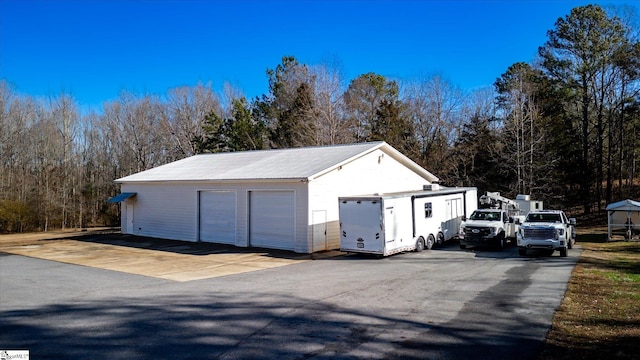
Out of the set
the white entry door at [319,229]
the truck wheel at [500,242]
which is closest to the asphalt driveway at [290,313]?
the white entry door at [319,229]

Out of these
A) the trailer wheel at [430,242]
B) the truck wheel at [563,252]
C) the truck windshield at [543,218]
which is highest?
the truck windshield at [543,218]

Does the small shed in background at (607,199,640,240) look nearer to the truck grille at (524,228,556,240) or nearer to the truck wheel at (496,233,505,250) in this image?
the truck wheel at (496,233,505,250)

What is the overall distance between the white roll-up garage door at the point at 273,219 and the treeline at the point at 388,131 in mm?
18555

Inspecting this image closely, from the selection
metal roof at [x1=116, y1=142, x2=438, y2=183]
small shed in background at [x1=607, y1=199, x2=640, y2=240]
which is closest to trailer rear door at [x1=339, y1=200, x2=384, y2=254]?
metal roof at [x1=116, y1=142, x2=438, y2=183]

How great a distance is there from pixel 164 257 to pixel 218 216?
14.7ft

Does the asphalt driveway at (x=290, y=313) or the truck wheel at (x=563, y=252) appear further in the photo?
the truck wheel at (x=563, y=252)

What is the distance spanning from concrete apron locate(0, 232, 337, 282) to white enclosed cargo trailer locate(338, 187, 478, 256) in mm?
2044

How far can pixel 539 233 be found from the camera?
59.2 feet

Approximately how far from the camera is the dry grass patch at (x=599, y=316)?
6414 millimetres

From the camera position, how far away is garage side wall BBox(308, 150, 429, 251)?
2006cm

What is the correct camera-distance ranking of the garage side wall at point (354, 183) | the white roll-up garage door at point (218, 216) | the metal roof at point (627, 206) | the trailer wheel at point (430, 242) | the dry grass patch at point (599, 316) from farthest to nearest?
the metal roof at point (627, 206), the white roll-up garage door at point (218, 216), the trailer wheel at point (430, 242), the garage side wall at point (354, 183), the dry grass patch at point (599, 316)

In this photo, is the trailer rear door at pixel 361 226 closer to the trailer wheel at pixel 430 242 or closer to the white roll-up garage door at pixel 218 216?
the trailer wheel at pixel 430 242

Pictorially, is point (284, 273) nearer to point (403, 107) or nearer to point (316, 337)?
point (316, 337)

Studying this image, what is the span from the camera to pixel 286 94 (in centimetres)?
4678
